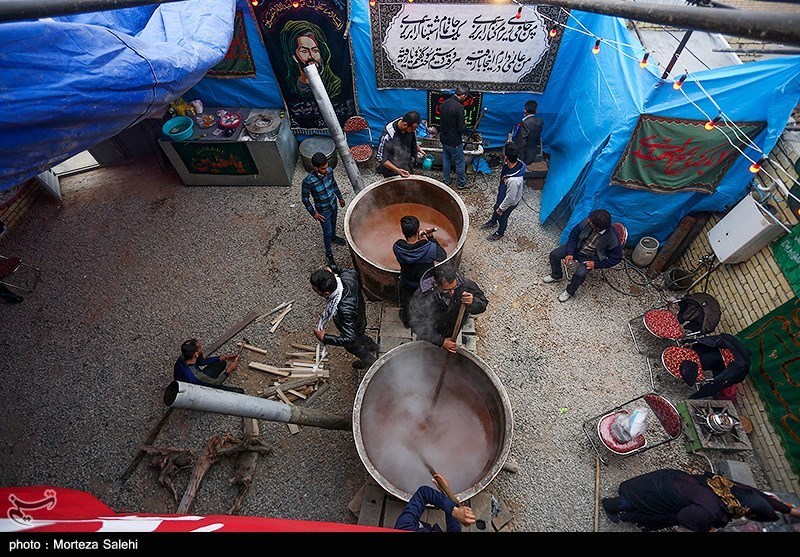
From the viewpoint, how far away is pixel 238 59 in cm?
824

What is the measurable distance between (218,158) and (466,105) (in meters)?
5.66

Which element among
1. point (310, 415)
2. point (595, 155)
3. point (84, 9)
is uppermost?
point (84, 9)

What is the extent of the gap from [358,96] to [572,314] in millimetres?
6714

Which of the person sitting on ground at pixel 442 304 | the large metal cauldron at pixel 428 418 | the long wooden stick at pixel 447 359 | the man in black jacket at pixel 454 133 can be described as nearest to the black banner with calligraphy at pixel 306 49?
the man in black jacket at pixel 454 133

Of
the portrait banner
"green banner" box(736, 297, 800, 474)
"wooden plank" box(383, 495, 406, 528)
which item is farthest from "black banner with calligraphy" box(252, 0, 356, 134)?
"green banner" box(736, 297, 800, 474)

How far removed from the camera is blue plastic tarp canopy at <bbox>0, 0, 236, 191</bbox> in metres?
3.56

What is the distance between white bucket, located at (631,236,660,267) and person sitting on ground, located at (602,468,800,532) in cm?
404

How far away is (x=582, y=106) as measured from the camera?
7.31 meters

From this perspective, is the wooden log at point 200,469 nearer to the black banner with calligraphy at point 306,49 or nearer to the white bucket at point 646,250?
the black banner with calligraphy at point 306,49

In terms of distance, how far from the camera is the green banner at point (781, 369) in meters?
4.92

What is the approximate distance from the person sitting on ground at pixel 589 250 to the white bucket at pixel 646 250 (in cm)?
106

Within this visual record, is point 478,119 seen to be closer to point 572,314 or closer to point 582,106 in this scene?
point 582,106

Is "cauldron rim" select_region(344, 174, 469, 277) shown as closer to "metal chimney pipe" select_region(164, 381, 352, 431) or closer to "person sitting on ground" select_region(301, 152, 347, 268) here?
"person sitting on ground" select_region(301, 152, 347, 268)
